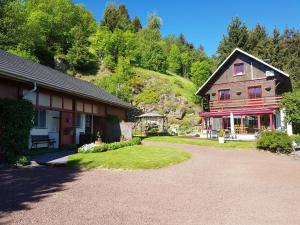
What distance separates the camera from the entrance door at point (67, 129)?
18.5 m

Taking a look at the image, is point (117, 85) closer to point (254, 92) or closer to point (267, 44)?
point (254, 92)

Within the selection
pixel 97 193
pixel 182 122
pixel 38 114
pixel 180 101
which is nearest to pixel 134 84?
pixel 180 101

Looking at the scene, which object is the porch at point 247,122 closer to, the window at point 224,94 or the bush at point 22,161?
the window at point 224,94

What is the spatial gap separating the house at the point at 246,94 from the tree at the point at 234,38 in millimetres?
16581

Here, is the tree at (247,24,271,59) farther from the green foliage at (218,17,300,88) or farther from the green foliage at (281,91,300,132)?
the green foliage at (281,91,300,132)

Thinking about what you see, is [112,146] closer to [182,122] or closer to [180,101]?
[182,122]

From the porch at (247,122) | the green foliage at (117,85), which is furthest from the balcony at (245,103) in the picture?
the green foliage at (117,85)

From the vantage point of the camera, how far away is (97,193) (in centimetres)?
761

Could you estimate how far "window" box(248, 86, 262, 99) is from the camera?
3163 cm

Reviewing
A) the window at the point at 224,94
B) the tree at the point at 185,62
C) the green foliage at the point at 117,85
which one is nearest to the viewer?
the window at the point at 224,94

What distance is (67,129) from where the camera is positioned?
746 inches

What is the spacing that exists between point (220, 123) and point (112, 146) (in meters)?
20.8

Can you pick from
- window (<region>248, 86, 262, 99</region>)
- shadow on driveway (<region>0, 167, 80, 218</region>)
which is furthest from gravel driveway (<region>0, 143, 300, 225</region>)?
window (<region>248, 86, 262, 99</region>)

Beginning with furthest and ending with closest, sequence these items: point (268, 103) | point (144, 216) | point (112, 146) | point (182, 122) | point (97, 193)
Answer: point (182, 122), point (268, 103), point (112, 146), point (97, 193), point (144, 216)
